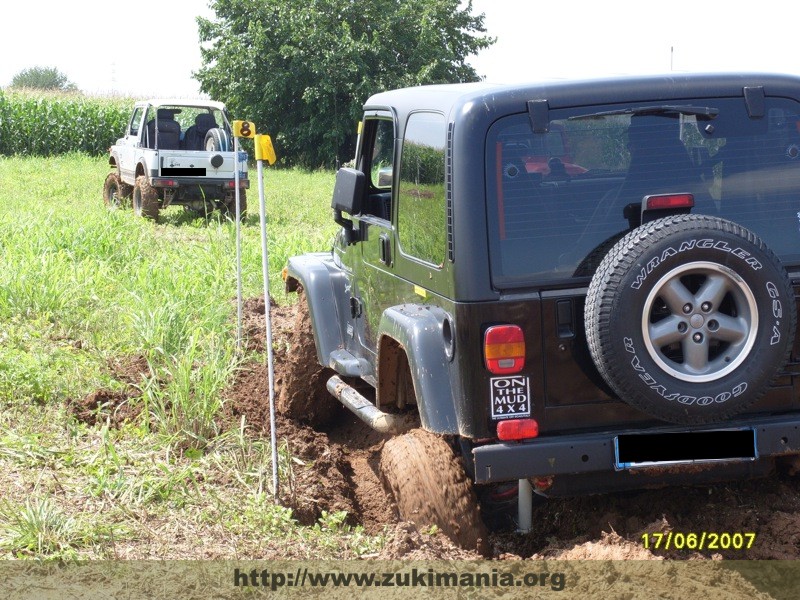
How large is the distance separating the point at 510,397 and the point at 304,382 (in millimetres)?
2599

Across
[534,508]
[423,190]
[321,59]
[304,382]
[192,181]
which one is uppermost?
[321,59]

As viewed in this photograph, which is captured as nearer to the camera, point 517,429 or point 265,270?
point 517,429

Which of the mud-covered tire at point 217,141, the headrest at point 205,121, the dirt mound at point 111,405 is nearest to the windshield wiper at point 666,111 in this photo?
the dirt mound at point 111,405

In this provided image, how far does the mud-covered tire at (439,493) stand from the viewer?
4.07 m

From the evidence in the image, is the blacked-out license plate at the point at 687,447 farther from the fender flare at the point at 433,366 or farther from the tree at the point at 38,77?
the tree at the point at 38,77

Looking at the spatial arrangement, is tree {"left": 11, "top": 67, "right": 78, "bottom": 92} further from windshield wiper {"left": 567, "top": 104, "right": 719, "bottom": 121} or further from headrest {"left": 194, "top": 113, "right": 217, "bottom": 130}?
windshield wiper {"left": 567, "top": 104, "right": 719, "bottom": 121}

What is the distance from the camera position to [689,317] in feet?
12.0

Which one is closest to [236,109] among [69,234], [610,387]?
[69,234]

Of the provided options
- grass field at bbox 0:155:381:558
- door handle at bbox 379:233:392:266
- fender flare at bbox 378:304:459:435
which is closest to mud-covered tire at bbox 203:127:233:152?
grass field at bbox 0:155:381:558

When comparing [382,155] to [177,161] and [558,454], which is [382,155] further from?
[177,161]

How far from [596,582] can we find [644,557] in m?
0.22

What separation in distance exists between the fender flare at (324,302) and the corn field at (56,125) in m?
29.2

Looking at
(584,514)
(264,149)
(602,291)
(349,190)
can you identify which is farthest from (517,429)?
(264,149)

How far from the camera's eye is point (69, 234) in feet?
36.0
